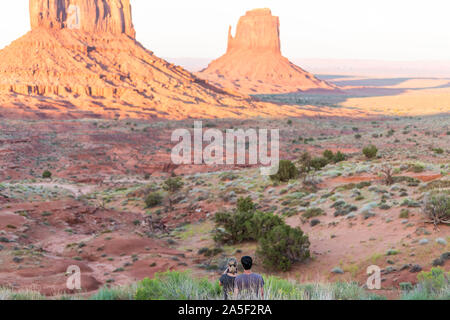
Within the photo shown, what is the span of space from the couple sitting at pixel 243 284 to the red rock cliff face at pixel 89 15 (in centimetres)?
10305

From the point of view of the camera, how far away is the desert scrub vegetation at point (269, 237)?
32.8ft

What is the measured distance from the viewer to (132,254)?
11836 millimetres

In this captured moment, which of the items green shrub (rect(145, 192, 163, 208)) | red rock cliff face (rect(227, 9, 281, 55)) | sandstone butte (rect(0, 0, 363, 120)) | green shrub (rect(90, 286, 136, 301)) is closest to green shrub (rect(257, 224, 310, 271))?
green shrub (rect(90, 286, 136, 301))

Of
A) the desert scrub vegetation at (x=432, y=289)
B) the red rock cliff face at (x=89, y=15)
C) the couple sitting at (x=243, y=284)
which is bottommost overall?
the desert scrub vegetation at (x=432, y=289)

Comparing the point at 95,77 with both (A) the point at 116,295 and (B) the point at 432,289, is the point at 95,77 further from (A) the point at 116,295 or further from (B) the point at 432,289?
(B) the point at 432,289

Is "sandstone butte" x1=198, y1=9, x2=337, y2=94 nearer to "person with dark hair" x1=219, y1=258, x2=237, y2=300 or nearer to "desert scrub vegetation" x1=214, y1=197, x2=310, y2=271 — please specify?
"desert scrub vegetation" x1=214, y1=197, x2=310, y2=271

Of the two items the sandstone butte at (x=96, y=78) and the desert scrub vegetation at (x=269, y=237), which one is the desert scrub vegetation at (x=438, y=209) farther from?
the sandstone butte at (x=96, y=78)

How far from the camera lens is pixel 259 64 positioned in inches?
5955

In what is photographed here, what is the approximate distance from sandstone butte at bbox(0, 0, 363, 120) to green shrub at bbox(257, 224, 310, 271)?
5576 cm

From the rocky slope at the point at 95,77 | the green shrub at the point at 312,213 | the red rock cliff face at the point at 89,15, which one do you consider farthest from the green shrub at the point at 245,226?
the red rock cliff face at the point at 89,15

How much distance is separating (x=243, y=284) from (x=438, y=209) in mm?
7001
